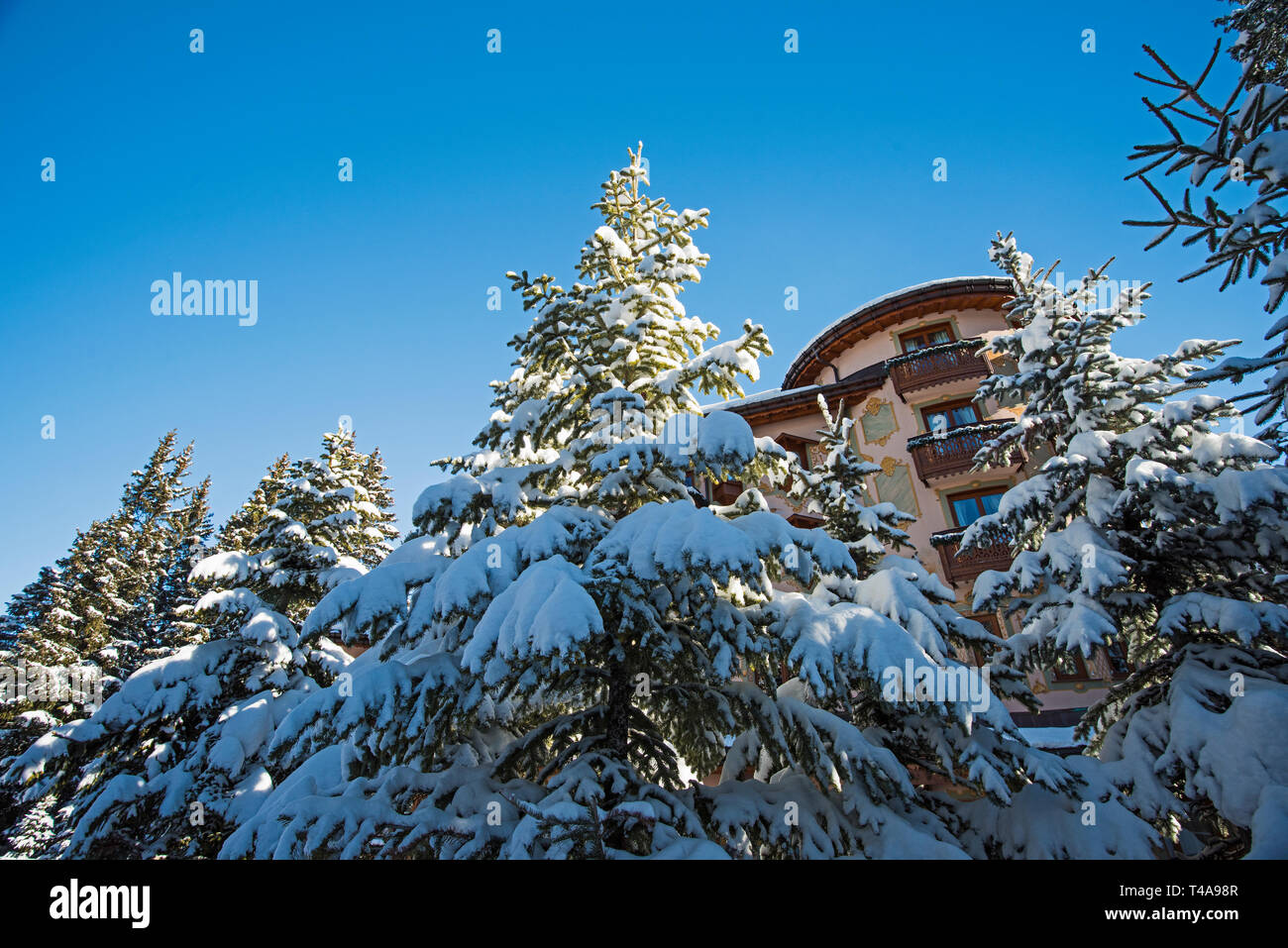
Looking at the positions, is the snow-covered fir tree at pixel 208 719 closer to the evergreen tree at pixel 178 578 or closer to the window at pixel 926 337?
the evergreen tree at pixel 178 578

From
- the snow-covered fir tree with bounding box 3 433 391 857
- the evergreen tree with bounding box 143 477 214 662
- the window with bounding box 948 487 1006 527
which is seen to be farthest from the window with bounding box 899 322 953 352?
the evergreen tree with bounding box 143 477 214 662

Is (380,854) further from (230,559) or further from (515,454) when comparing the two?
(230,559)

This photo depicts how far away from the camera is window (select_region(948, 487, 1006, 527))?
66.7ft

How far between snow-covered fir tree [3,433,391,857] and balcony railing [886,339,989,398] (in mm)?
20271

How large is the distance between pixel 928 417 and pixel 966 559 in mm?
6275

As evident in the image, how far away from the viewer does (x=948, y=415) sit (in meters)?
22.2

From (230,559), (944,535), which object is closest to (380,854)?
(230,559)

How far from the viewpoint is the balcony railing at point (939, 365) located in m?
21.7

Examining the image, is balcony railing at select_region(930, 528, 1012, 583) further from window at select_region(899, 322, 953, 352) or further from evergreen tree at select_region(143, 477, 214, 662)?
evergreen tree at select_region(143, 477, 214, 662)

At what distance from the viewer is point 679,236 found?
9.34 metres

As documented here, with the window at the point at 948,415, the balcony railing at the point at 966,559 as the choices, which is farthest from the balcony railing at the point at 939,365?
the balcony railing at the point at 966,559

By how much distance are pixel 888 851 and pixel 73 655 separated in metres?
35.6

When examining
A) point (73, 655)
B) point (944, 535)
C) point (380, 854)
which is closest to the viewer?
point (380, 854)

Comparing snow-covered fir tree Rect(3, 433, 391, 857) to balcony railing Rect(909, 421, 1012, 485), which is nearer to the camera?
snow-covered fir tree Rect(3, 433, 391, 857)
